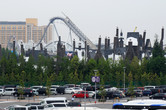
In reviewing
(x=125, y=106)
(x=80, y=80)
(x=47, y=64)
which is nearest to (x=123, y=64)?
(x=80, y=80)

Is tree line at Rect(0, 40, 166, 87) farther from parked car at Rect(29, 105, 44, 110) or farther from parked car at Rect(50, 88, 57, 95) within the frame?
parked car at Rect(29, 105, 44, 110)

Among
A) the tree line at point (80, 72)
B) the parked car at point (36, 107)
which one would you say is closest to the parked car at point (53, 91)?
the tree line at point (80, 72)

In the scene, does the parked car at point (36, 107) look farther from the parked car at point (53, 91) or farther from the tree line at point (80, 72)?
the tree line at point (80, 72)

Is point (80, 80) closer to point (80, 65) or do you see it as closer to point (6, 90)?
point (80, 65)

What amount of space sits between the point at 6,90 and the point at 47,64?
23.3 meters

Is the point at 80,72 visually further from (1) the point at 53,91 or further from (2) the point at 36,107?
(2) the point at 36,107

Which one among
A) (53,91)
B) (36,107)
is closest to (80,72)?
(53,91)

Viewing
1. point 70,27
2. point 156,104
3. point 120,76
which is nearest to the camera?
point 156,104

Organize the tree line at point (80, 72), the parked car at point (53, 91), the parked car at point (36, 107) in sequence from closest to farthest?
the parked car at point (36, 107) → the parked car at point (53, 91) → the tree line at point (80, 72)

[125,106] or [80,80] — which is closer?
[125,106]

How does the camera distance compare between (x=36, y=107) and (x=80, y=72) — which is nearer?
(x=36, y=107)

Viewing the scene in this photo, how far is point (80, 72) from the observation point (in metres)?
86.7

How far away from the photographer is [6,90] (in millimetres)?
66188

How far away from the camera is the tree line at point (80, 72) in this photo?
3098 inches
